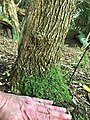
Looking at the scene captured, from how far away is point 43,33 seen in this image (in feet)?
7.16

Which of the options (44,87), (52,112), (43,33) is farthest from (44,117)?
(43,33)

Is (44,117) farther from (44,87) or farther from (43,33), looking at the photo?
(43,33)

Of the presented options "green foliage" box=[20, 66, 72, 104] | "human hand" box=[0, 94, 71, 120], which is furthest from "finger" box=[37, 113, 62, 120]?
"green foliage" box=[20, 66, 72, 104]

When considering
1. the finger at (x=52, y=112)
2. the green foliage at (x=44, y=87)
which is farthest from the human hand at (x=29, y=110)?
the green foliage at (x=44, y=87)

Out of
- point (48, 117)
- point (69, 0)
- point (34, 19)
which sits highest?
point (69, 0)

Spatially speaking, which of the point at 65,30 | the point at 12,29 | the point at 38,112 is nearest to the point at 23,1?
the point at 12,29

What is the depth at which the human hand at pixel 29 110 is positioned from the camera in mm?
1842

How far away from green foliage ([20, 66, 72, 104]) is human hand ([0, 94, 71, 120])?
324 millimetres

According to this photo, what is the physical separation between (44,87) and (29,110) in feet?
1.36

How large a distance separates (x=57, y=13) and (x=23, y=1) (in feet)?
16.9

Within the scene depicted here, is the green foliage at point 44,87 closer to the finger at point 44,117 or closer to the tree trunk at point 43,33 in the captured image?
the tree trunk at point 43,33

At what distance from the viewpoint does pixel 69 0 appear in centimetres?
218

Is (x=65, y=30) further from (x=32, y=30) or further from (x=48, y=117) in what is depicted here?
(x=48, y=117)

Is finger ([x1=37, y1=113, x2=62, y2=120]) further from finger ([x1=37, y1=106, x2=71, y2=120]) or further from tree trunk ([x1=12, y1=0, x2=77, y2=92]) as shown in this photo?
tree trunk ([x1=12, y1=0, x2=77, y2=92])
